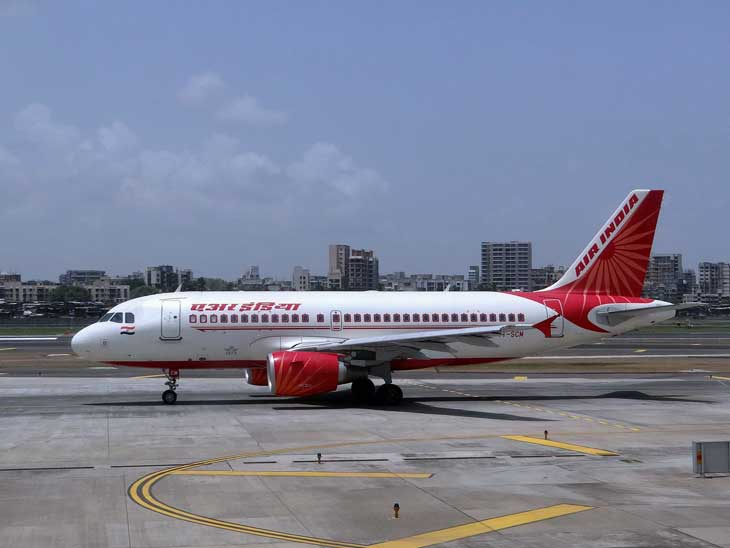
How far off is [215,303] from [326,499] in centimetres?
2007

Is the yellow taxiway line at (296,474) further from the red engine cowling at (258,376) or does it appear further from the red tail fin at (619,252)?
the red tail fin at (619,252)

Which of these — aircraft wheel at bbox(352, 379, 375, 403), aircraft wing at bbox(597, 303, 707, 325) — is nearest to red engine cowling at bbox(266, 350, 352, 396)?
aircraft wheel at bbox(352, 379, 375, 403)

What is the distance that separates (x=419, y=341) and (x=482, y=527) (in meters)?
18.8

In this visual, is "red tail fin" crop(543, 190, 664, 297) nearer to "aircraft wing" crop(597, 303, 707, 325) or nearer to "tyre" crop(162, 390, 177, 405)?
"aircraft wing" crop(597, 303, 707, 325)

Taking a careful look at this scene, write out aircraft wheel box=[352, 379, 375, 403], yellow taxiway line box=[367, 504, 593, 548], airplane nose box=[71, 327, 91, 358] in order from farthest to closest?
aircraft wheel box=[352, 379, 375, 403] < airplane nose box=[71, 327, 91, 358] < yellow taxiway line box=[367, 504, 593, 548]

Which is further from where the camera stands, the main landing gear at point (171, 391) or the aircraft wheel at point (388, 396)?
the aircraft wheel at point (388, 396)

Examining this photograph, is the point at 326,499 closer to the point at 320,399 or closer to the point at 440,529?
the point at 440,529

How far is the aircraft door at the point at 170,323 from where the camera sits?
36.5 meters

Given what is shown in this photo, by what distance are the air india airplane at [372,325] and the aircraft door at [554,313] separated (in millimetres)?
59

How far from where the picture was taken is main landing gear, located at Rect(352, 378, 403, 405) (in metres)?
36.2

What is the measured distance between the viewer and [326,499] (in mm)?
18281

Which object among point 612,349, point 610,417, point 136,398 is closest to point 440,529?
point 610,417

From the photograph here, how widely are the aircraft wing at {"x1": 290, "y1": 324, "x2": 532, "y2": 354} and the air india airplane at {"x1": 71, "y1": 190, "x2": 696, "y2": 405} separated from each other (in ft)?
0.17

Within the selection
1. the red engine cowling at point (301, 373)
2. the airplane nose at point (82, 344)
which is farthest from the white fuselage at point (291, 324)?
the red engine cowling at point (301, 373)
